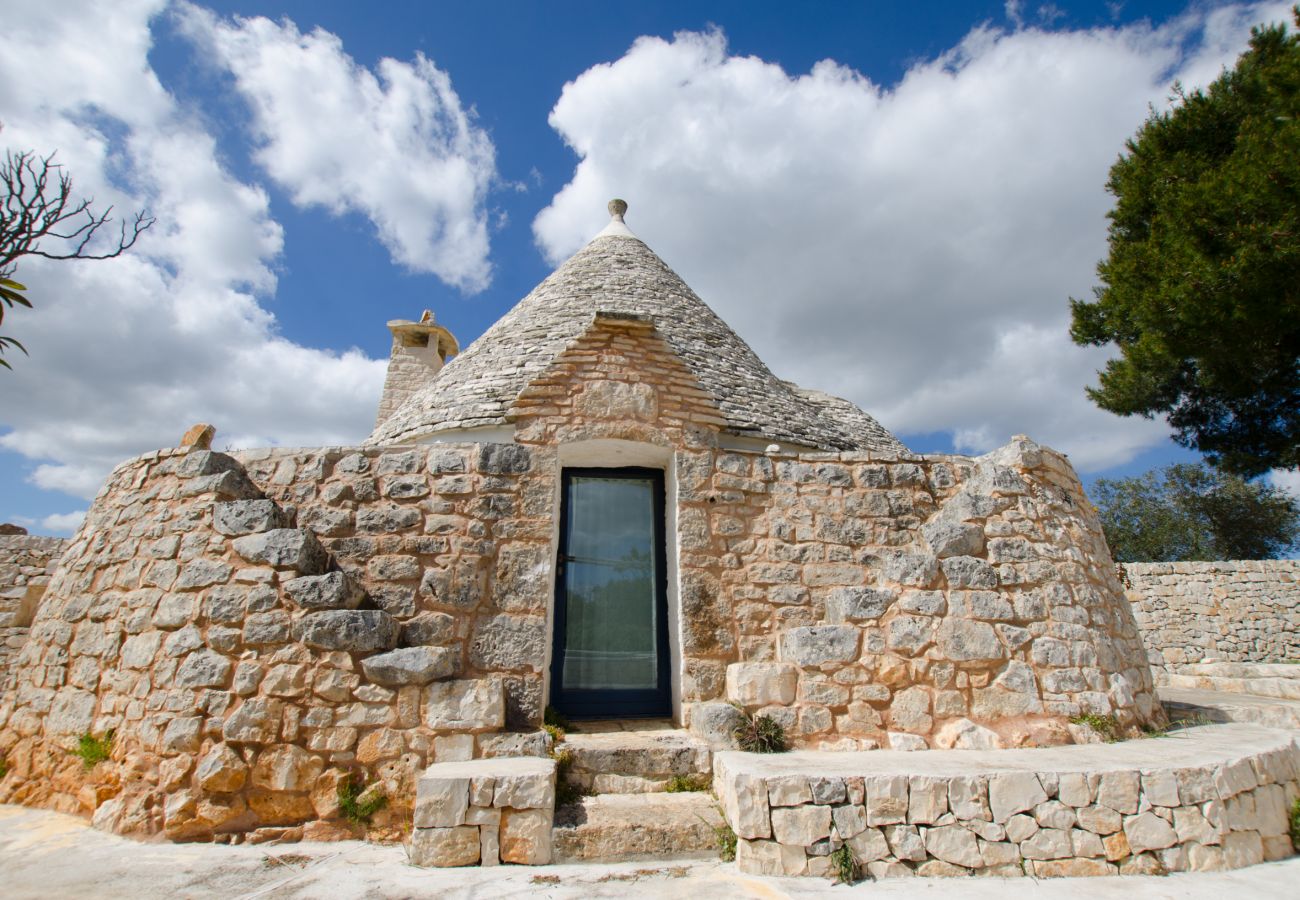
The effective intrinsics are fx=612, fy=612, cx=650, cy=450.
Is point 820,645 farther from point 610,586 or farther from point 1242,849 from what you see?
point 1242,849

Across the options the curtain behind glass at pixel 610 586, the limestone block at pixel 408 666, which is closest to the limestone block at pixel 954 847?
the curtain behind glass at pixel 610 586

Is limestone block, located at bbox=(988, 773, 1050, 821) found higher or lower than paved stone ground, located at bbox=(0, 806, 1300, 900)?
higher

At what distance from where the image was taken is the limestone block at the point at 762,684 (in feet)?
11.9

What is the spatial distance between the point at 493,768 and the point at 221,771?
1.40 metres

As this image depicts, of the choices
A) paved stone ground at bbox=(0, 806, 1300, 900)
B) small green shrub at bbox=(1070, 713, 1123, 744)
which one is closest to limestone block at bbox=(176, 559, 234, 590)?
paved stone ground at bbox=(0, 806, 1300, 900)

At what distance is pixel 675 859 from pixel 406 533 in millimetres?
2332

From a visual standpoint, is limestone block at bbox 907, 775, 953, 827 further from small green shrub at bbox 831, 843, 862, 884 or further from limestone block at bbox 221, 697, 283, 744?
limestone block at bbox 221, 697, 283, 744

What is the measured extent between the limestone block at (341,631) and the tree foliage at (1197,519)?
845 inches

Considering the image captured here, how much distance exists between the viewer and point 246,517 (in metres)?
3.63

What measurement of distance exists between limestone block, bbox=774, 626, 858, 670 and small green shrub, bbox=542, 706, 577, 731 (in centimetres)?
140

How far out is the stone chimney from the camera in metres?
11.7

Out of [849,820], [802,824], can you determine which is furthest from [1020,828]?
[802,824]

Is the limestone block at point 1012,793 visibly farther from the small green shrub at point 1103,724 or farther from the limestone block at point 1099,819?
the small green shrub at point 1103,724

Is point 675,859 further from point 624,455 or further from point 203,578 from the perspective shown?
point 203,578
